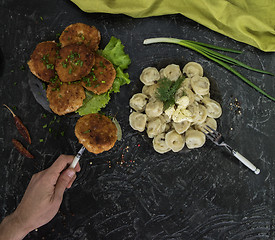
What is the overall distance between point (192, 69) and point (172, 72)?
23 cm

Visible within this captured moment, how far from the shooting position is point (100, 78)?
308cm

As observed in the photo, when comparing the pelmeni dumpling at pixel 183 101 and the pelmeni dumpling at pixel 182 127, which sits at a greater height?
the pelmeni dumpling at pixel 183 101

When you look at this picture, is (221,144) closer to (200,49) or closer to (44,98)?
(200,49)

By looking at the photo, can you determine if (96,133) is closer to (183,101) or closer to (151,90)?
(151,90)

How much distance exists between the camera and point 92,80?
3082mm

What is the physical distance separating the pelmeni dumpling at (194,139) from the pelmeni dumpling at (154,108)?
396 millimetres

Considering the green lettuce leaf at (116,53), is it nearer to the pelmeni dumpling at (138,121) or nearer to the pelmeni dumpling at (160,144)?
the pelmeni dumpling at (138,121)

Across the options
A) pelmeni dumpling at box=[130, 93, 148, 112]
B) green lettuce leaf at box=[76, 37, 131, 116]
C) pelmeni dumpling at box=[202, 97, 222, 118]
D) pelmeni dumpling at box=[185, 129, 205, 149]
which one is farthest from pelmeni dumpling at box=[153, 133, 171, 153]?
green lettuce leaf at box=[76, 37, 131, 116]

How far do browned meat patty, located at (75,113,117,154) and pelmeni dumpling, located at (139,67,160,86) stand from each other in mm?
615

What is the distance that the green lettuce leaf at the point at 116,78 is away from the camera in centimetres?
321

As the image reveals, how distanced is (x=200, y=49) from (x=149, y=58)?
A: 0.58 m

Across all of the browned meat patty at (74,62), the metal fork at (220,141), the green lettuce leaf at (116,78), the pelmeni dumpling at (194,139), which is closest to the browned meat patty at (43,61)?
the browned meat patty at (74,62)

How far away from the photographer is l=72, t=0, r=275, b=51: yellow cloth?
10.3ft

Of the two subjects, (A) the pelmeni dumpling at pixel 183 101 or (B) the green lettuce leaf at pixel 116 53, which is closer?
(A) the pelmeni dumpling at pixel 183 101
